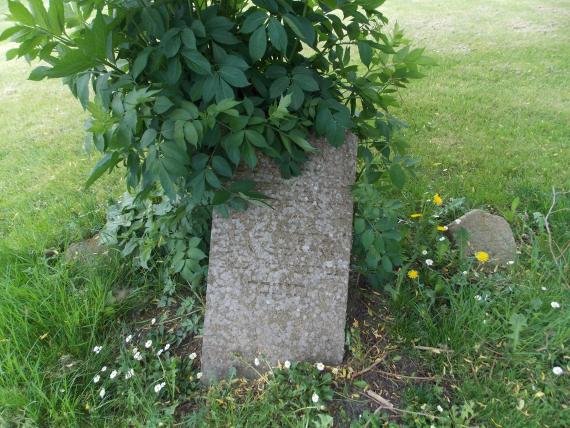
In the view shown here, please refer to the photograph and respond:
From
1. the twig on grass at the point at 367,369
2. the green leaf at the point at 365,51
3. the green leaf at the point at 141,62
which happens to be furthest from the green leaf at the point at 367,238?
the green leaf at the point at 141,62

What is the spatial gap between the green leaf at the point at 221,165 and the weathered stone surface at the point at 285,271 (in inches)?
10.7

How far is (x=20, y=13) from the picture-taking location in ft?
4.50

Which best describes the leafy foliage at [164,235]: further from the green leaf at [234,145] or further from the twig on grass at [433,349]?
the twig on grass at [433,349]

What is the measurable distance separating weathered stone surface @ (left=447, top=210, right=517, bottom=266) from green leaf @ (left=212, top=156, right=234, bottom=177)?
1.44 m

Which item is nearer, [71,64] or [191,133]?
[71,64]

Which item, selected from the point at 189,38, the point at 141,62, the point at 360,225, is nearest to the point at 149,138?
the point at 141,62

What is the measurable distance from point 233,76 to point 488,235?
183 centimetres

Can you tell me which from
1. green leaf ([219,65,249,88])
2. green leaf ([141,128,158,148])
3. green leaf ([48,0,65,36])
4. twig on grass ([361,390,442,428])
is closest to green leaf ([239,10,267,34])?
green leaf ([219,65,249,88])

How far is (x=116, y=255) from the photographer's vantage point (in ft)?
8.73

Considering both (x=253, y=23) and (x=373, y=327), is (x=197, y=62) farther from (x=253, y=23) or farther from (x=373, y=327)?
(x=373, y=327)

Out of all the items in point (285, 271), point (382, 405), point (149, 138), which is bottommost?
point (382, 405)

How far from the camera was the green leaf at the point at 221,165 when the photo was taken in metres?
1.77

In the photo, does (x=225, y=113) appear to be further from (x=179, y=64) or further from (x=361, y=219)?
(x=361, y=219)

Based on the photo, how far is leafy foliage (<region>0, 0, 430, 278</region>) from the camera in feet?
4.89
